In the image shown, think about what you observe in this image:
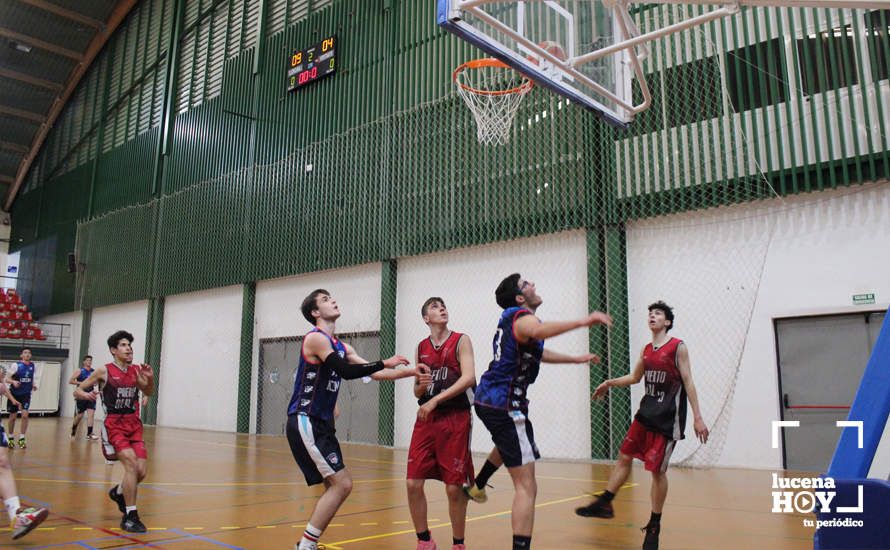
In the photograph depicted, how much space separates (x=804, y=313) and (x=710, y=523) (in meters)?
5.44

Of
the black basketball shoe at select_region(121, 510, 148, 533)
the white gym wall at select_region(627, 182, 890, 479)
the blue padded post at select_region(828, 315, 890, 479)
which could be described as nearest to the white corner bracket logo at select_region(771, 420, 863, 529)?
the blue padded post at select_region(828, 315, 890, 479)

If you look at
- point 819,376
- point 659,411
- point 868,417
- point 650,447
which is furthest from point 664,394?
point 819,376

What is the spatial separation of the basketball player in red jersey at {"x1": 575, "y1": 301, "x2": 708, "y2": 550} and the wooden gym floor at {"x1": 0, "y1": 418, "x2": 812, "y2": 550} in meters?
0.54

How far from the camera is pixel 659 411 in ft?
17.7

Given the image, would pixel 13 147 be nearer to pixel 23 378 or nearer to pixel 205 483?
pixel 23 378

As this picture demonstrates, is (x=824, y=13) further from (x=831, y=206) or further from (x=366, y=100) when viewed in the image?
(x=366, y=100)

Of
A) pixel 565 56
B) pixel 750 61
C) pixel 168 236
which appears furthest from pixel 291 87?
pixel 565 56

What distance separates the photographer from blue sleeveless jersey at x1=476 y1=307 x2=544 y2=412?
4.39 metres

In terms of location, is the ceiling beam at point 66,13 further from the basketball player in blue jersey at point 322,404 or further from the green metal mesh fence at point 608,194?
the basketball player in blue jersey at point 322,404

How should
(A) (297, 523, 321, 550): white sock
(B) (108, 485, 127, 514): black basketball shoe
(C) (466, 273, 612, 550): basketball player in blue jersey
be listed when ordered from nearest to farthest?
1. (C) (466, 273, 612, 550): basketball player in blue jersey
2. (A) (297, 523, 321, 550): white sock
3. (B) (108, 485, 127, 514): black basketball shoe

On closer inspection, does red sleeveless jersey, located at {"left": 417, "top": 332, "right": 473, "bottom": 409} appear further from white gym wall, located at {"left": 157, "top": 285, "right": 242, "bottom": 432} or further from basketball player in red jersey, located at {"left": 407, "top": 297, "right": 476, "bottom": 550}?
white gym wall, located at {"left": 157, "top": 285, "right": 242, "bottom": 432}

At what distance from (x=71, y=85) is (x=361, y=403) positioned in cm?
2544

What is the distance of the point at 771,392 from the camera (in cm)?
1033

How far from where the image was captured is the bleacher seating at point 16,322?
2705 centimetres
